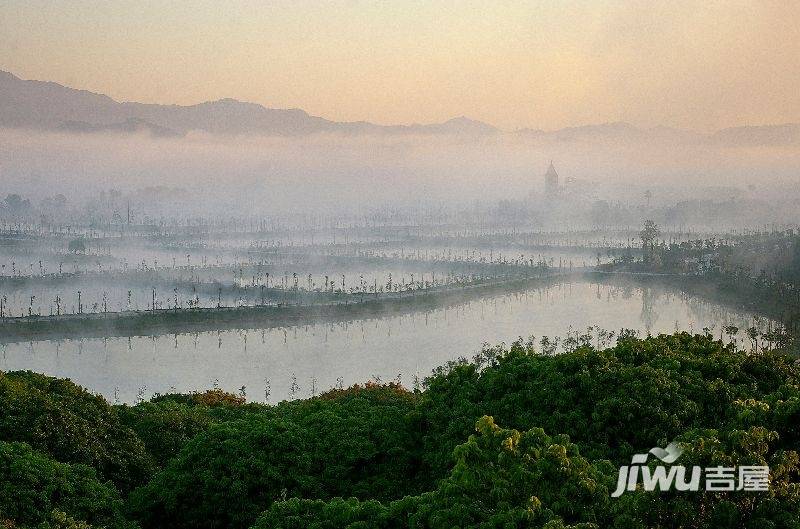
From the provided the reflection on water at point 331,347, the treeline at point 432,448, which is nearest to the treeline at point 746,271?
the reflection on water at point 331,347

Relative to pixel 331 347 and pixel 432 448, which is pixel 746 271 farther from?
pixel 432 448

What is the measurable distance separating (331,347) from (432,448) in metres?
30.2

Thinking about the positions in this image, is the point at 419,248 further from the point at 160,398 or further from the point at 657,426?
the point at 657,426

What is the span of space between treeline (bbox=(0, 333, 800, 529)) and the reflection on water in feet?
62.7

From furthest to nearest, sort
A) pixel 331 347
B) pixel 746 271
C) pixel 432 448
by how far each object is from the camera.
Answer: pixel 746 271
pixel 331 347
pixel 432 448

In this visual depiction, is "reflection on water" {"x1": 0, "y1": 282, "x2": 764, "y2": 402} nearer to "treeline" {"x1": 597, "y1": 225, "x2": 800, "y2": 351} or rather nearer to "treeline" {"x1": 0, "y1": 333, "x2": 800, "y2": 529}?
"treeline" {"x1": 597, "y1": 225, "x2": 800, "y2": 351}

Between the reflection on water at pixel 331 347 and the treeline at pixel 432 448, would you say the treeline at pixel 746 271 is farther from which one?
the treeline at pixel 432 448

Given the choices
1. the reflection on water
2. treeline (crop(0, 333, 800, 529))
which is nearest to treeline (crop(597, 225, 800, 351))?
the reflection on water

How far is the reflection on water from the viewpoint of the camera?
33.7 m

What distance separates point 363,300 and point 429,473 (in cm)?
4239

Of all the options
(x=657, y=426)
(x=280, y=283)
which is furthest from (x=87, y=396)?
(x=280, y=283)

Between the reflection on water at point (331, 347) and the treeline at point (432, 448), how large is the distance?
19.1 meters

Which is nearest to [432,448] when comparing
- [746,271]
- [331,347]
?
[331,347]

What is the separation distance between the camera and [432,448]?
432 inches
